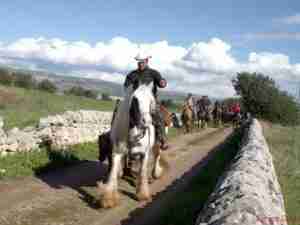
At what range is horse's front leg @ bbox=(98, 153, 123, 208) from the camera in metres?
8.37

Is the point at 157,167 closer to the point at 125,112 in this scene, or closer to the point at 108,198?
the point at 125,112

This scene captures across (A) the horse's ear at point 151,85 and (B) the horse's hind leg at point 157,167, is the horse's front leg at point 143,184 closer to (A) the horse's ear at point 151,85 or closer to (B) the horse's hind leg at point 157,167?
(A) the horse's ear at point 151,85

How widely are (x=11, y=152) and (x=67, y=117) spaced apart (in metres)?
6.27

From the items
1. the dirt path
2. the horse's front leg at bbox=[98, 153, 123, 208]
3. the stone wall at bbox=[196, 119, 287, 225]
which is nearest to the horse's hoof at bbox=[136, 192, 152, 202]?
the dirt path

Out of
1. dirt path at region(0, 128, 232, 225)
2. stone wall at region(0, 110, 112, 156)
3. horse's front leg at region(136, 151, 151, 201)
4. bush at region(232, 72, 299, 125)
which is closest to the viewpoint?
dirt path at region(0, 128, 232, 225)

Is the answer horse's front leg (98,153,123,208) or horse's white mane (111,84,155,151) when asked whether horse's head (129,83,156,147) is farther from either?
horse's front leg (98,153,123,208)

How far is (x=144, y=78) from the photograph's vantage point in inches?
341

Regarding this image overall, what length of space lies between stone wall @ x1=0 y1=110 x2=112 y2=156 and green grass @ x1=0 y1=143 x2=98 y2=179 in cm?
56

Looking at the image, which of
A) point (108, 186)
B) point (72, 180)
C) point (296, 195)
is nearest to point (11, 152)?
point (72, 180)

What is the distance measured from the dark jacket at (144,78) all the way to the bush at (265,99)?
188 feet

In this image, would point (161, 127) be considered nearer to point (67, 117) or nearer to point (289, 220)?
point (289, 220)

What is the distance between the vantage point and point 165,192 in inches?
402

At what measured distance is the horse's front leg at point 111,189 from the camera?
27.5ft

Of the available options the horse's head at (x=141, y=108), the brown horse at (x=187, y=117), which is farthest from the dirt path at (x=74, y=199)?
the brown horse at (x=187, y=117)
